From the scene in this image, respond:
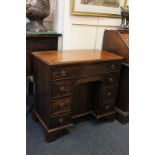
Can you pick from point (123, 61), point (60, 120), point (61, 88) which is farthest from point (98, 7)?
point (60, 120)

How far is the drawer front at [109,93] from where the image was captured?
5.95 ft

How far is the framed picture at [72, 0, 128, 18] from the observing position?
6.08ft

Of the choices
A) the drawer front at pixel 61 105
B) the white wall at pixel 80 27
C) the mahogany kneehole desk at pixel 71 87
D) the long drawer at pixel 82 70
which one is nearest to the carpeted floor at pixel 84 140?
the mahogany kneehole desk at pixel 71 87

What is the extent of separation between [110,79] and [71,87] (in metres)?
0.46

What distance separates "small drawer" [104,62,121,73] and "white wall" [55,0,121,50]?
20.1 inches

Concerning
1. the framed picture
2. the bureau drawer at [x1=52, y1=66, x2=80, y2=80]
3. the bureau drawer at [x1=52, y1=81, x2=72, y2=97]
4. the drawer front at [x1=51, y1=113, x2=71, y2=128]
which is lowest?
the drawer front at [x1=51, y1=113, x2=71, y2=128]

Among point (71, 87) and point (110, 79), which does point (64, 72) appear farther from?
point (110, 79)

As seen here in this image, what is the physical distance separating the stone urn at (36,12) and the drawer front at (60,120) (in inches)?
34.6

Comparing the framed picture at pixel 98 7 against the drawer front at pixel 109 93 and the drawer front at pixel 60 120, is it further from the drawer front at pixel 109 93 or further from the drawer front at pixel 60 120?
the drawer front at pixel 60 120

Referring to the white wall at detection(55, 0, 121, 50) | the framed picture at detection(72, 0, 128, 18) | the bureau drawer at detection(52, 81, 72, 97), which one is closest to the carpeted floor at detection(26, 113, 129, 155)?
the bureau drawer at detection(52, 81, 72, 97)

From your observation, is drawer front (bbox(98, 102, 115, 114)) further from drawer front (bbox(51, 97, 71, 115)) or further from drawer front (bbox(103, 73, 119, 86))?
drawer front (bbox(51, 97, 71, 115))
